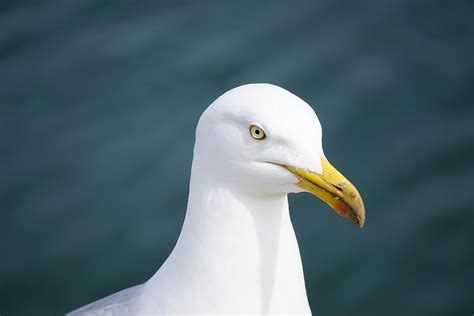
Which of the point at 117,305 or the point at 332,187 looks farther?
the point at 117,305

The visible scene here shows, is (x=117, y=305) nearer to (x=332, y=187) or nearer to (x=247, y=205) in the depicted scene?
(x=247, y=205)

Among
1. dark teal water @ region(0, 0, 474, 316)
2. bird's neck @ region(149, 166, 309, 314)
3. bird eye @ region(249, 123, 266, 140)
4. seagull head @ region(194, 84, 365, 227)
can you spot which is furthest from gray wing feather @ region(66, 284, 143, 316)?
dark teal water @ region(0, 0, 474, 316)

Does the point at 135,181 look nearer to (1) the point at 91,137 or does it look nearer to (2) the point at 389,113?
(1) the point at 91,137

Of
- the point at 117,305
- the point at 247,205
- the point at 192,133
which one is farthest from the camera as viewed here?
the point at 192,133

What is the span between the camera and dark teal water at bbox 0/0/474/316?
4066mm

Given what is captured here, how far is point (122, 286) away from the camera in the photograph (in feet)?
13.5

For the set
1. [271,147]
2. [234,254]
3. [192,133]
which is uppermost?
[192,133]

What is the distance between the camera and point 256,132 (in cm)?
224

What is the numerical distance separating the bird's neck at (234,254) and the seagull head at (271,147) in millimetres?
98

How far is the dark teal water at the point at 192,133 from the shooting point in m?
4.07

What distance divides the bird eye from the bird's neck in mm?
216

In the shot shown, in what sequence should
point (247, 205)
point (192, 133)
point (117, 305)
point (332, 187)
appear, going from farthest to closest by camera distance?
1. point (192, 133)
2. point (117, 305)
3. point (247, 205)
4. point (332, 187)

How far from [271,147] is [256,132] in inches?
2.3

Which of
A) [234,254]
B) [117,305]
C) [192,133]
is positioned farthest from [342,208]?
[192,133]
